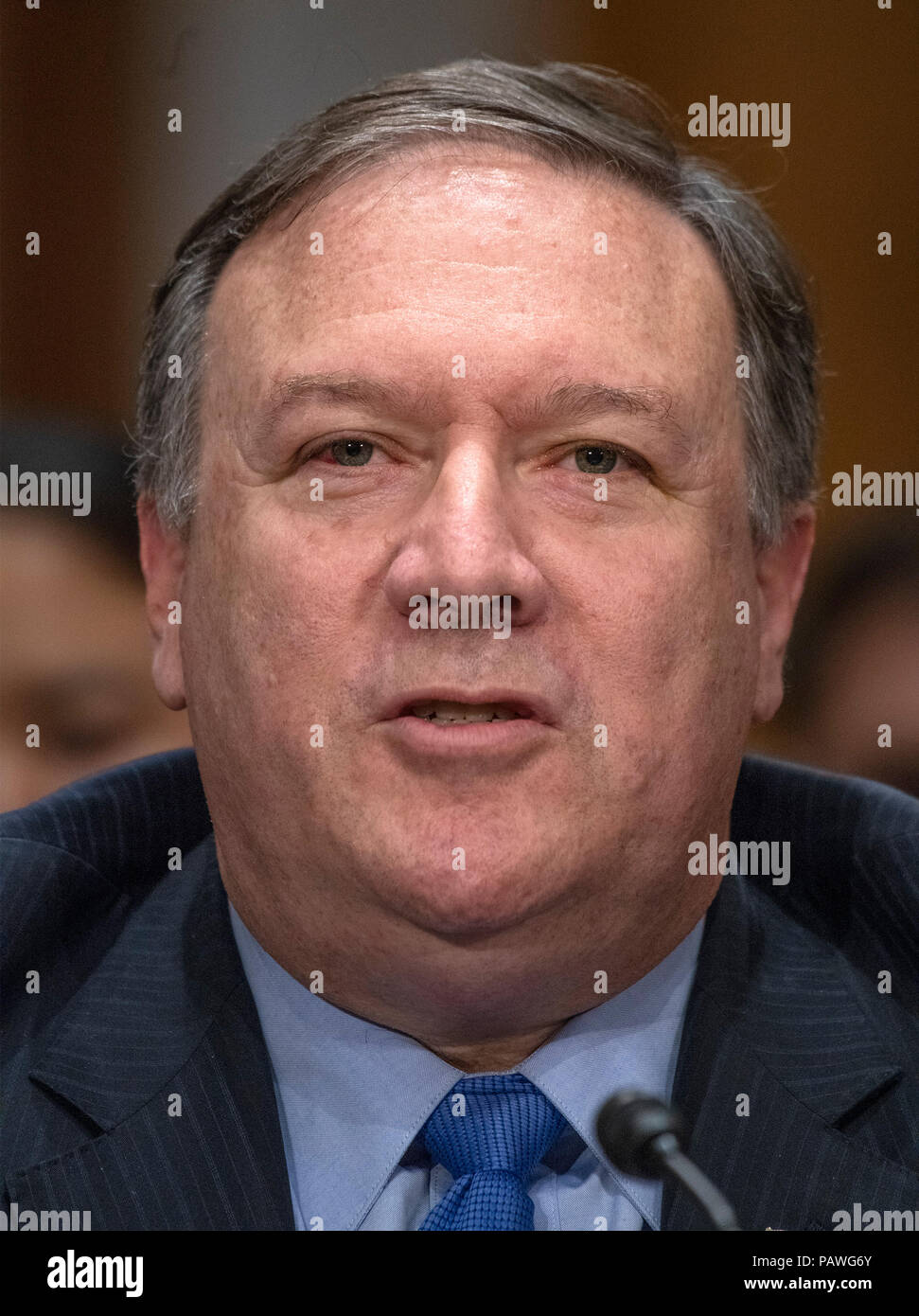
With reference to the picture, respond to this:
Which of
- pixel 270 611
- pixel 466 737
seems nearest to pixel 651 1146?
pixel 466 737

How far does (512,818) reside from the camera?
150 centimetres

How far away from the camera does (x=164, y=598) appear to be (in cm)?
181

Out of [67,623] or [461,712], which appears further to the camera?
[67,623]

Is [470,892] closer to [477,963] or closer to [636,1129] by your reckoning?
[477,963]

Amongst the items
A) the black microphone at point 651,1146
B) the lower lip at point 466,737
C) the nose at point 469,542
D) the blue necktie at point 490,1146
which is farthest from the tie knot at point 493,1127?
the nose at point 469,542

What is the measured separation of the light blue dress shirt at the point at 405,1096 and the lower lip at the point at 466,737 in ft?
1.18

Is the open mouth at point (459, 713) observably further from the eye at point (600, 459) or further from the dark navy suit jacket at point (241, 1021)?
the dark navy suit jacket at point (241, 1021)

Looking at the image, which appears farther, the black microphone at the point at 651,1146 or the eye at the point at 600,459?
the eye at the point at 600,459

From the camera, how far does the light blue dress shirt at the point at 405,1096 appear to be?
159cm

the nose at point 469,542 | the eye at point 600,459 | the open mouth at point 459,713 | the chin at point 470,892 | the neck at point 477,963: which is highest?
the eye at point 600,459

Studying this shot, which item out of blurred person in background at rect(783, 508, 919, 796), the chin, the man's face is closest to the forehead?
the man's face

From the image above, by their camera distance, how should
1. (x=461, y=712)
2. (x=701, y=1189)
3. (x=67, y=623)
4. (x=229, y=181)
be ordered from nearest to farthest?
(x=701, y=1189)
(x=461, y=712)
(x=229, y=181)
(x=67, y=623)

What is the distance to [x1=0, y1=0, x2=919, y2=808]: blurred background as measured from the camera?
179 cm

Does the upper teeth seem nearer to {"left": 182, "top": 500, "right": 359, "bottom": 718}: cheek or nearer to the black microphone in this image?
{"left": 182, "top": 500, "right": 359, "bottom": 718}: cheek
